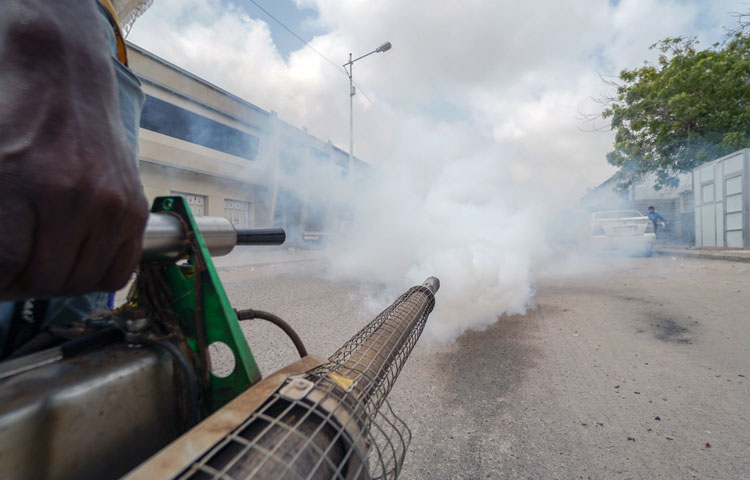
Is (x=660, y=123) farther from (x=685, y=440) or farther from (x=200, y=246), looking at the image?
(x=200, y=246)

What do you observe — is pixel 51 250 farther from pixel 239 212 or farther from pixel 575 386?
pixel 239 212

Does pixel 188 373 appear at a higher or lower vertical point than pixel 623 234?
lower

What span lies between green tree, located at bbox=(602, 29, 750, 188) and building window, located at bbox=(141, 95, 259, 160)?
14601 millimetres

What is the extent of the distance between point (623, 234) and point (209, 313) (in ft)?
40.1

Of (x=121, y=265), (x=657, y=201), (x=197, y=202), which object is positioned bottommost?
(x=121, y=265)

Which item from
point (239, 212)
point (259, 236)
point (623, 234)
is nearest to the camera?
point (259, 236)

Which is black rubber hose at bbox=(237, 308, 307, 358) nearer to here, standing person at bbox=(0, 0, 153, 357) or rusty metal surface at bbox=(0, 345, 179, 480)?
rusty metal surface at bbox=(0, 345, 179, 480)

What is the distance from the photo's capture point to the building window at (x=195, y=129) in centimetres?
1048

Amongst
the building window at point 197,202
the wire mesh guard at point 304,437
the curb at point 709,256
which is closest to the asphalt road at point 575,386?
the wire mesh guard at point 304,437

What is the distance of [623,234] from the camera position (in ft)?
33.8

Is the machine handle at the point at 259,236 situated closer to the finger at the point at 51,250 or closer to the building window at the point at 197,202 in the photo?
the finger at the point at 51,250

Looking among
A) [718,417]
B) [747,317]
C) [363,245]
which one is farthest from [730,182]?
[718,417]

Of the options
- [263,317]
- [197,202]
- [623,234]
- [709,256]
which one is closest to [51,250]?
[263,317]

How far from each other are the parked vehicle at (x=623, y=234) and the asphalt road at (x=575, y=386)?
6.16 metres
